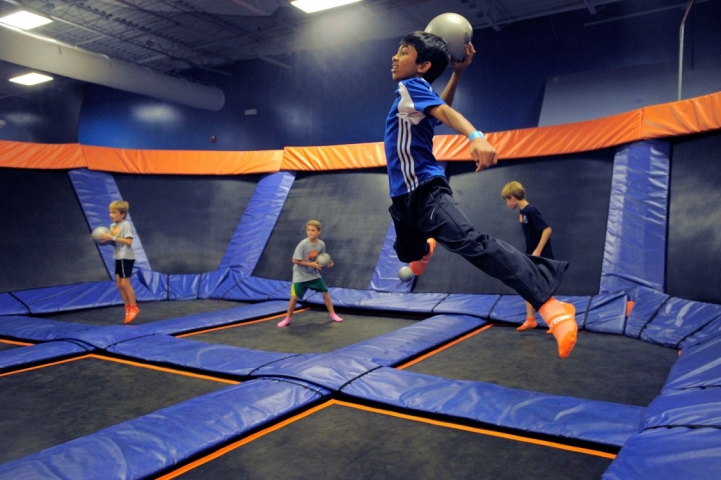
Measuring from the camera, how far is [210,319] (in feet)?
13.0

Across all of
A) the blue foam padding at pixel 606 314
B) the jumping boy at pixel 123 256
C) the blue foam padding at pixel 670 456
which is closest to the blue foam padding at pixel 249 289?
the jumping boy at pixel 123 256

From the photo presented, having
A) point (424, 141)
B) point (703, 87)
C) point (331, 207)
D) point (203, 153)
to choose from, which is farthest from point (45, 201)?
point (703, 87)

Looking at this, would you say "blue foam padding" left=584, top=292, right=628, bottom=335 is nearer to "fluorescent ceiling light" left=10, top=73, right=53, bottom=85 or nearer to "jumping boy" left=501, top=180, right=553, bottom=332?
"jumping boy" left=501, top=180, right=553, bottom=332

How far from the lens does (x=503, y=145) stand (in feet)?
15.9

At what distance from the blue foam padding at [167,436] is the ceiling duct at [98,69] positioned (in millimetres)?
Answer: 8103

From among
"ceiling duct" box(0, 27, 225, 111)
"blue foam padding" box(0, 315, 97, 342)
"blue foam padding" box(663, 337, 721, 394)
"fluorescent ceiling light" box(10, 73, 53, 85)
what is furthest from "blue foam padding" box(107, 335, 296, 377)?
"fluorescent ceiling light" box(10, 73, 53, 85)

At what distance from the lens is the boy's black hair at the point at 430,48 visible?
6.35 ft

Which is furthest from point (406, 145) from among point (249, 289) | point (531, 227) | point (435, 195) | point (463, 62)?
point (249, 289)

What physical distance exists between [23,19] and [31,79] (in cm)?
345

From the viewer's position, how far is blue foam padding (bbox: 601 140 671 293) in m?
3.66

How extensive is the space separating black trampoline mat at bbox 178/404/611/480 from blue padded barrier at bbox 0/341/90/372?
176 centimetres

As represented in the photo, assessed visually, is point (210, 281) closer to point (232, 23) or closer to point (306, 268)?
point (306, 268)

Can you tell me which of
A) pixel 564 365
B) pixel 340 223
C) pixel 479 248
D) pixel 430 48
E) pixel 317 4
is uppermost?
→ pixel 317 4

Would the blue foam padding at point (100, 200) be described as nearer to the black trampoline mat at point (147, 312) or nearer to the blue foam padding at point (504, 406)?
the black trampoline mat at point (147, 312)
